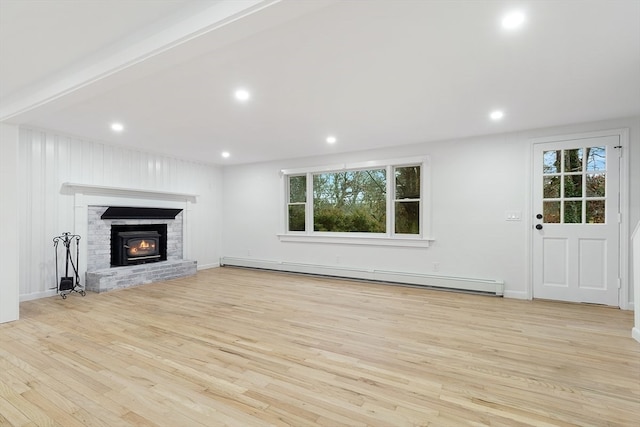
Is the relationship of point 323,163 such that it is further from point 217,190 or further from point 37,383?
point 37,383

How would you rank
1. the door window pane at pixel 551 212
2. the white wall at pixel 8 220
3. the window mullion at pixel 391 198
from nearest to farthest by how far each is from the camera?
the white wall at pixel 8 220
the door window pane at pixel 551 212
the window mullion at pixel 391 198

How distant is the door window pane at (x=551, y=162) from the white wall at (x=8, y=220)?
276 inches

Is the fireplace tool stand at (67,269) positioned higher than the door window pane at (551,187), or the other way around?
the door window pane at (551,187)

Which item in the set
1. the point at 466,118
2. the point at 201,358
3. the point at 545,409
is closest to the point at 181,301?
the point at 201,358

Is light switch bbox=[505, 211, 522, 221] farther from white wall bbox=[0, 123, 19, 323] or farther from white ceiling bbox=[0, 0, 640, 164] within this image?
white wall bbox=[0, 123, 19, 323]

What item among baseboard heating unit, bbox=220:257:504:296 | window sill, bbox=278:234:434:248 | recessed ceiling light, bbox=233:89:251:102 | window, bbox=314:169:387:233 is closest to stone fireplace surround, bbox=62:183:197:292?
baseboard heating unit, bbox=220:257:504:296

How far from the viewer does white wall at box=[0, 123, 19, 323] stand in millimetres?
3439

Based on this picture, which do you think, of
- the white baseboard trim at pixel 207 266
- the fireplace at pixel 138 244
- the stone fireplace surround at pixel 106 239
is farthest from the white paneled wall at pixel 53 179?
the white baseboard trim at pixel 207 266

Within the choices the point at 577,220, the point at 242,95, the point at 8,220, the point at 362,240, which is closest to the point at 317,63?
the point at 242,95

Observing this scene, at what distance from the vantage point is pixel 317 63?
2.59 meters

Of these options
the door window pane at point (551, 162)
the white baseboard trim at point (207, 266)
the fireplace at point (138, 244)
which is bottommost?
the white baseboard trim at point (207, 266)

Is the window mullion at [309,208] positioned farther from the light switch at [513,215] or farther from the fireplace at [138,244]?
the light switch at [513,215]

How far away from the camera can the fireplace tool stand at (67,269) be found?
4.62 meters

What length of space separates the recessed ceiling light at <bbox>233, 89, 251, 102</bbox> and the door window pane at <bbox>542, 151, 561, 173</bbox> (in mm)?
4350
